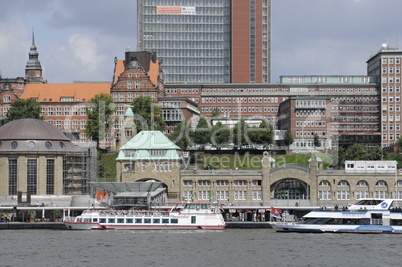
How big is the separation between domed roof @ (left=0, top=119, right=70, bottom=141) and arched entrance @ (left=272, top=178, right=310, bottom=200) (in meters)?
39.1

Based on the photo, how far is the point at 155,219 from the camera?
126 metres

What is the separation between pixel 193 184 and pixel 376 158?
162 ft

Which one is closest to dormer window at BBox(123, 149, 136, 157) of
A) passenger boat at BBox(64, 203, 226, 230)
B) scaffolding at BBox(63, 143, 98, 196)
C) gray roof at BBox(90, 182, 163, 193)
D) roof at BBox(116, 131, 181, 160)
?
roof at BBox(116, 131, 181, 160)

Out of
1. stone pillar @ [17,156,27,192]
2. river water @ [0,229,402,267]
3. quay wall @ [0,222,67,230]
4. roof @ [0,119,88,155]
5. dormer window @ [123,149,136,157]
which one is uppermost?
roof @ [0,119,88,155]

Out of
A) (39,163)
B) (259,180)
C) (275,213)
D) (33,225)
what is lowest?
(33,225)

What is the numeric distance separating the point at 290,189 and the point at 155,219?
4244cm

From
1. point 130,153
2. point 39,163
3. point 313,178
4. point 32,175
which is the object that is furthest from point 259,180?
point 32,175

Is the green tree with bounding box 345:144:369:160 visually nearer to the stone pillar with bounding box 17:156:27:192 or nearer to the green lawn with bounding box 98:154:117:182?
the green lawn with bounding box 98:154:117:182

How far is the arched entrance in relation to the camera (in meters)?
161

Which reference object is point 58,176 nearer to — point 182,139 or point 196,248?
point 182,139

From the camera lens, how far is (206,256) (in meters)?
93.1

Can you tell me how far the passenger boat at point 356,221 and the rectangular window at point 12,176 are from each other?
183 ft

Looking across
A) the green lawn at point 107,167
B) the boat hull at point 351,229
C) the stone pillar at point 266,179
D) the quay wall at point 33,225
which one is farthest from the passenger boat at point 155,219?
the green lawn at point 107,167

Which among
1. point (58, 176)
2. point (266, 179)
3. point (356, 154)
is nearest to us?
point (58, 176)
